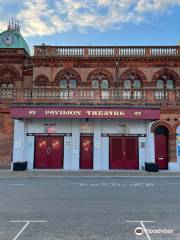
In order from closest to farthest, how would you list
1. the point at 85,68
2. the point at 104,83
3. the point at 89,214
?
the point at 89,214 → the point at 85,68 → the point at 104,83

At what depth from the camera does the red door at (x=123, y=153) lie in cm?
1898

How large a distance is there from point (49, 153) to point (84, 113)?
13.6 ft

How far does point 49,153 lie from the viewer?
19141mm

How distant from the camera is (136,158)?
19.1 metres

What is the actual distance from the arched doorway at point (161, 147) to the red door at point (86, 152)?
16.1ft

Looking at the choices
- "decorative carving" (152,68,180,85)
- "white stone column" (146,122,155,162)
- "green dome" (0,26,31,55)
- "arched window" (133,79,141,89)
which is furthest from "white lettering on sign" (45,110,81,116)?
"green dome" (0,26,31,55)

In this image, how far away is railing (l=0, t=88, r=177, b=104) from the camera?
19.1 m

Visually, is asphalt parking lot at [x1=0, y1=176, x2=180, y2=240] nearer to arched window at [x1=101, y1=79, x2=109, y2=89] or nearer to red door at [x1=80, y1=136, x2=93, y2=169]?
red door at [x1=80, y1=136, x2=93, y2=169]

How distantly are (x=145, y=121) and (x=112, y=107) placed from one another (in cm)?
296

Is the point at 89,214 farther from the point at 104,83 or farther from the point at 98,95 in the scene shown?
the point at 104,83

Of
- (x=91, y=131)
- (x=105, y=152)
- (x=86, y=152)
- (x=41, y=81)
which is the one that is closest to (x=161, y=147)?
(x=105, y=152)

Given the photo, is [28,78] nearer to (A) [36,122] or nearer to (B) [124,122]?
(A) [36,122]

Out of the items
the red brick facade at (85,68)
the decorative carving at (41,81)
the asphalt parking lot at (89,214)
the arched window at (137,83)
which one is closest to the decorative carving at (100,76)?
the red brick facade at (85,68)

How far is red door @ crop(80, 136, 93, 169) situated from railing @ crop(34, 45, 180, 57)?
810 centimetres
